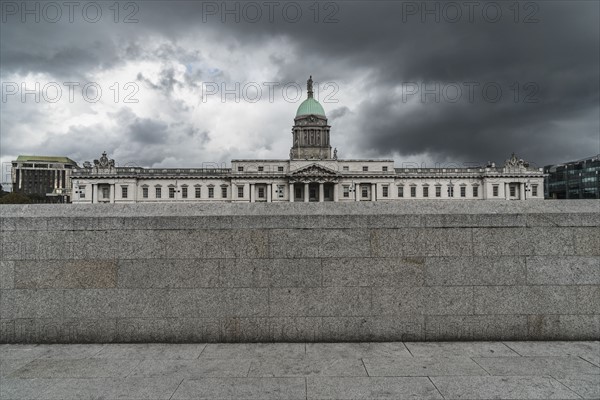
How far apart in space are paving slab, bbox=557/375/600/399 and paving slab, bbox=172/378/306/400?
255cm

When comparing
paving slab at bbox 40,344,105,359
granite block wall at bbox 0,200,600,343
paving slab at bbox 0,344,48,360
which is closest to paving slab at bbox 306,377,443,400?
granite block wall at bbox 0,200,600,343

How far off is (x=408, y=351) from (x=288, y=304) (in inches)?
61.9

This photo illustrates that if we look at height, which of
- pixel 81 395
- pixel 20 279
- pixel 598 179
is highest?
pixel 598 179

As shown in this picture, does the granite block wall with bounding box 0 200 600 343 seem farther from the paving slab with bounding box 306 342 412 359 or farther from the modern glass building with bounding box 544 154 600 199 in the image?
the modern glass building with bounding box 544 154 600 199

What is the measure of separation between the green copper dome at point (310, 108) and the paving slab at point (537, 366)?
102 meters

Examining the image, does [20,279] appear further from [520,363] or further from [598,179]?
[598,179]

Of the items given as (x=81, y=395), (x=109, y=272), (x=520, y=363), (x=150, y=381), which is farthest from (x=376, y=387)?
(x=109, y=272)

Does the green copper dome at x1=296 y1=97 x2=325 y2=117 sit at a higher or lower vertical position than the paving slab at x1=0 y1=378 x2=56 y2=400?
higher

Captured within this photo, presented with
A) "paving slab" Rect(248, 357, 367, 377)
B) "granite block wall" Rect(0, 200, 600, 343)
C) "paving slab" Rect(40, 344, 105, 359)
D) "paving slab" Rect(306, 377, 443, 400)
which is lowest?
"paving slab" Rect(40, 344, 105, 359)

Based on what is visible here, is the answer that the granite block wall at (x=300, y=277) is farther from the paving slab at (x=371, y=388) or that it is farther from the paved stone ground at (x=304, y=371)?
the paving slab at (x=371, y=388)

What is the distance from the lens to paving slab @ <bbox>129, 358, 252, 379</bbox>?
3.88 metres

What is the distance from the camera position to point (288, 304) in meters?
4.91

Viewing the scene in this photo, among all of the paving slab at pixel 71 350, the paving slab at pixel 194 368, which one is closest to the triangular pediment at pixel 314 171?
the paving slab at pixel 71 350

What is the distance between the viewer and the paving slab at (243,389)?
3.42m
